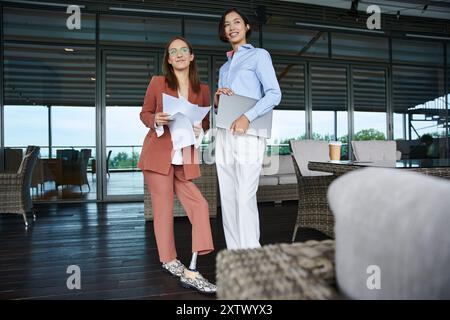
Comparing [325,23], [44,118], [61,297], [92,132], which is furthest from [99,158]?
[325,23]

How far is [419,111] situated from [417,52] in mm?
1369

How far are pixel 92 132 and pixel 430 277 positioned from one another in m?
6.34

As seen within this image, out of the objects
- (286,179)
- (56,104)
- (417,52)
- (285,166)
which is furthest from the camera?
(417,52)

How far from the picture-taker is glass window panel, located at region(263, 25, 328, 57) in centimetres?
715

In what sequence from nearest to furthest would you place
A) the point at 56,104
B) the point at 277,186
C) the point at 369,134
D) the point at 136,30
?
the point at 277,186 < the point at 56,104 < the point at 136,30 < the point at 369,134

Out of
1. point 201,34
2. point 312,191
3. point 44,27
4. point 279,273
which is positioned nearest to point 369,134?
point 201,34

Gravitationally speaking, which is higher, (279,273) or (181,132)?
(181,132)

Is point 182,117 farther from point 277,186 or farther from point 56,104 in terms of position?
point 56,104

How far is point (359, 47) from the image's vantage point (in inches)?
300

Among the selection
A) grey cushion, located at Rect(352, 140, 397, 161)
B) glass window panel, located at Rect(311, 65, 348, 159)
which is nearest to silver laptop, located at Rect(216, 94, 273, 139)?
grey cushion, located at Rect(352, 140, 397, 161)

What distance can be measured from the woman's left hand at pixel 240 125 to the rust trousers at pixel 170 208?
0.47 meters

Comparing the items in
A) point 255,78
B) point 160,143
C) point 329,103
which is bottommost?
point 160,143

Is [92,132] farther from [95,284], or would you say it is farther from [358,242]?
[358,242]

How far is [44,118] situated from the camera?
19.9 ft
